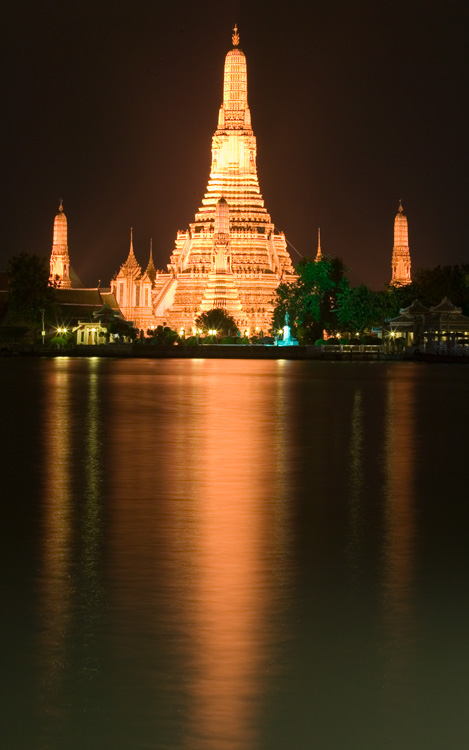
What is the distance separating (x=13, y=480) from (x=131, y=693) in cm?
874

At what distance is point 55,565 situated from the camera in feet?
31.8

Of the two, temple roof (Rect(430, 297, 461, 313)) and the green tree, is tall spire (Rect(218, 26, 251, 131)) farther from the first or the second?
temple roof (Rect(430, 297, 461, 313))

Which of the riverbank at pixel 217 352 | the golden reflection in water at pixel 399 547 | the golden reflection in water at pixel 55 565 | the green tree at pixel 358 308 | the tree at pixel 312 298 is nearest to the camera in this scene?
the golden reflection in water at pixel 55 565

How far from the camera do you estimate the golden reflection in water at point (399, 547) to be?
755cm

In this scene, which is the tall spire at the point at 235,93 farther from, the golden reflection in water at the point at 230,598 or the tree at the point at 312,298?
the golden reflection in water at the point at 230,598

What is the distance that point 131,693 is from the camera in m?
6.50

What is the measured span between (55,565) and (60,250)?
11469 cm

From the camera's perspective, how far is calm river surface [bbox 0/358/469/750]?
6.18 metres

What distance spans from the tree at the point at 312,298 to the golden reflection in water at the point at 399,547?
6589cm

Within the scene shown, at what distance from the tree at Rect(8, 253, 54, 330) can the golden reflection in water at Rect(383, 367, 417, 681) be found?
68.6 m

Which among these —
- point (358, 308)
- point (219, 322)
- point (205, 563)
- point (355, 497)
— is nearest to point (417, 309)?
point (358, 308)

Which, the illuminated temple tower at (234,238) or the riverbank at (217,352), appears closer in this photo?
the riverbank at (217,352)

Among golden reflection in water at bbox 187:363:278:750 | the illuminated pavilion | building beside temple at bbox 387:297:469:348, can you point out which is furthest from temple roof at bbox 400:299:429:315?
golden reflection in water at bbox 187:363:278:750

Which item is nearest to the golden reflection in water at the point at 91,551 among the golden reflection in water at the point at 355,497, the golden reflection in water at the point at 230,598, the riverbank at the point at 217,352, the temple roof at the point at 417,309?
the golden reflection in water at the point at 230,598
